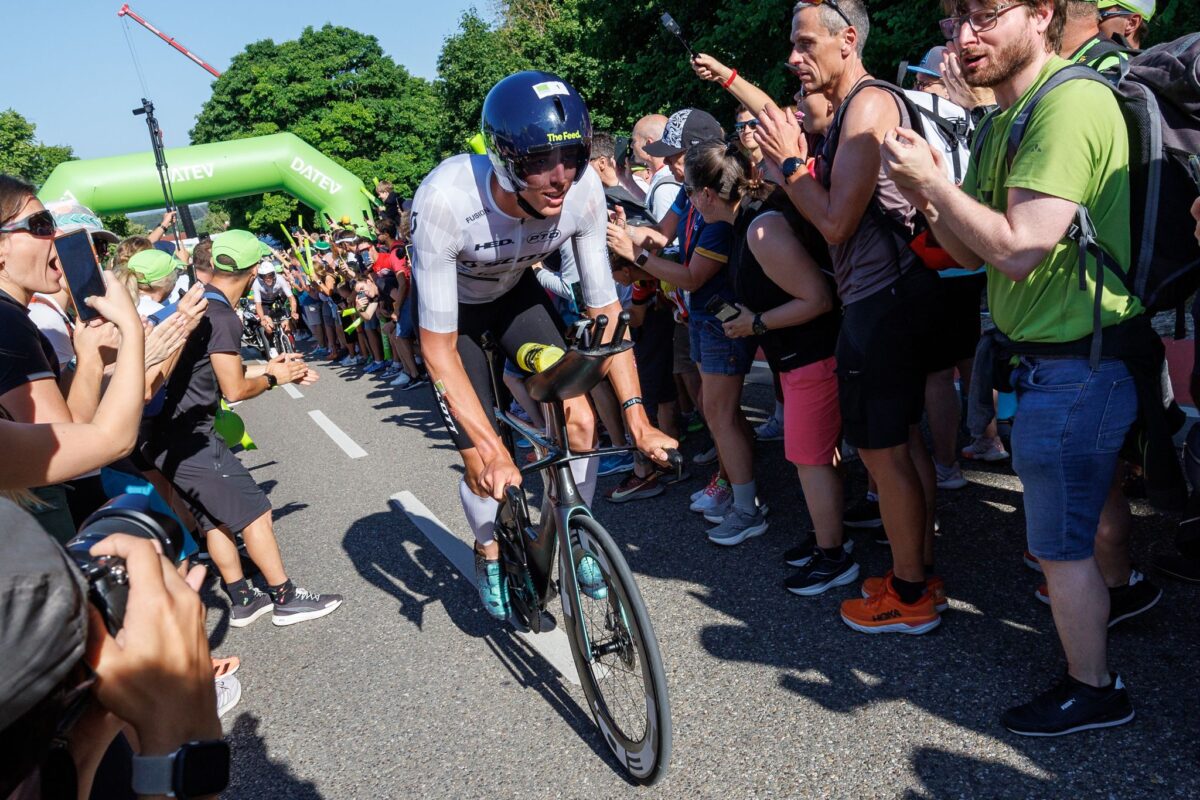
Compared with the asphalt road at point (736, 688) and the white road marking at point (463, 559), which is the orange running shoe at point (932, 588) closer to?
the asphalt road at point (736, 688)

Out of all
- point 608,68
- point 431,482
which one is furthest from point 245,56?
point 431,482

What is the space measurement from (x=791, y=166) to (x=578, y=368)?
118 cm

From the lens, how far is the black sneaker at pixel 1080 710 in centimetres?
244

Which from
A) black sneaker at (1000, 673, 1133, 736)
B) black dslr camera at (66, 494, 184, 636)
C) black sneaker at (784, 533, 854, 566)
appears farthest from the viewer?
black sneaker at (784, 533, 854, 566)

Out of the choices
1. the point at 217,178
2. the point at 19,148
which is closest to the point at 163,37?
the point at 19,148

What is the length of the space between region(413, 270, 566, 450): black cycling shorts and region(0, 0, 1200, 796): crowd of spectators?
145 mm

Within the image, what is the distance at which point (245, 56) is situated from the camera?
50.3 m

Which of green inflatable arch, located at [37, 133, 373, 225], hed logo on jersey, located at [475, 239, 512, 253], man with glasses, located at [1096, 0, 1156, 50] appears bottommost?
A: hed logo on jersey, located at [475, 239, 512, 253]

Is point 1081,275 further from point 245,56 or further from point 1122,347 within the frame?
point 245,56

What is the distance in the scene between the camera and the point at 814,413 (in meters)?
3.52

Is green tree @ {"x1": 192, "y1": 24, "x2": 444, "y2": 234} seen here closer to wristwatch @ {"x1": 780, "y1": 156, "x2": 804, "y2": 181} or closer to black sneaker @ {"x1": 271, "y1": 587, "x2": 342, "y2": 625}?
black sneaker @ {"x1": 271, "y1": 587, "x2": 342, "y2": 625}

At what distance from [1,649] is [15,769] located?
20cm

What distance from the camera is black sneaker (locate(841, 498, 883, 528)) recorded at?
418 cm

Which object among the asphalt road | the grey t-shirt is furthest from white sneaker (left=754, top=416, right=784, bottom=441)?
the grey t-shirt
